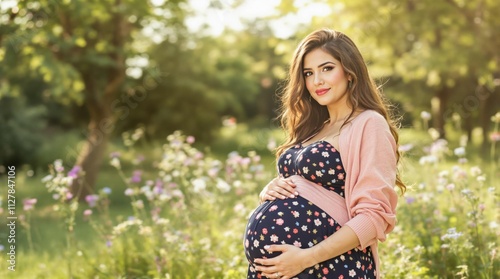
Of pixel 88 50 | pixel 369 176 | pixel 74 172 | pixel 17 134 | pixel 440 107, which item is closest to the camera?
pixel 369 176

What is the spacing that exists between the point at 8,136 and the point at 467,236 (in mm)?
15894

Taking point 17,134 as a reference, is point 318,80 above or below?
below

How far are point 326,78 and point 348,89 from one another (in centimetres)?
11

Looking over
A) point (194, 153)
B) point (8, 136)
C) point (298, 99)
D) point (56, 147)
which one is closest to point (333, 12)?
point (194, 153)

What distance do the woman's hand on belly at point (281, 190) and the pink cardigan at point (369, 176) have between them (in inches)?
8.4

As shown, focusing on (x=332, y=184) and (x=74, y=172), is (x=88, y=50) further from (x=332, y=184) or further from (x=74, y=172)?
(x=332, y=184)

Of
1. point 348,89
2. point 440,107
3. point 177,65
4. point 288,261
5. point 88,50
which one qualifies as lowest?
point 288,261

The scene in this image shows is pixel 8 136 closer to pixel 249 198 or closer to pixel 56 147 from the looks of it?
pixel 56 147

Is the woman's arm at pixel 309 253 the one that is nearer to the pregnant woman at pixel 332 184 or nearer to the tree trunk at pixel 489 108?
the pregnant woman at pixel 332 184

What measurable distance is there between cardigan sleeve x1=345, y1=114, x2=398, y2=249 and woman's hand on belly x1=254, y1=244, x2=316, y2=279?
22 centimetres

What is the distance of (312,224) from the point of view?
2613 millimetres

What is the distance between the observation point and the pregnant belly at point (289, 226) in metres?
2.60

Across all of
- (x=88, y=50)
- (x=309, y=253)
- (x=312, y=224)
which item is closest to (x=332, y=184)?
(x=312, y=224)

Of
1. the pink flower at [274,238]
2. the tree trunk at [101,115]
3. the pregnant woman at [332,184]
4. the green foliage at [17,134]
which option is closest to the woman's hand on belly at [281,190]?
the pregnant woman at [332,184]
